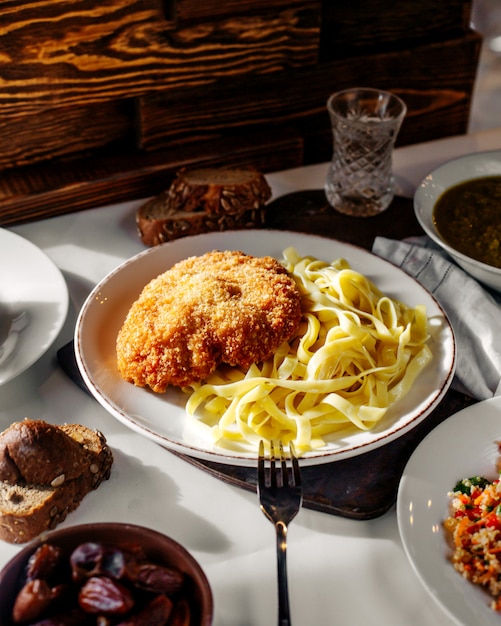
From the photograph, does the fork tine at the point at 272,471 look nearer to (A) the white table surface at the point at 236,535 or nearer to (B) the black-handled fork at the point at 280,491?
(B) the black-handled fork at the point at 280,491

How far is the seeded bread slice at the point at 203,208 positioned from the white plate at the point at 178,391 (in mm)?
242

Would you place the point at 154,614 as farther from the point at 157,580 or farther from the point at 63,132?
the point at 63,132

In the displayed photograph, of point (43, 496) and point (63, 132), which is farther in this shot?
point (63, 132)

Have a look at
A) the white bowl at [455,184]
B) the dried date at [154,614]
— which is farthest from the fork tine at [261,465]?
the white bowl at [455,184]

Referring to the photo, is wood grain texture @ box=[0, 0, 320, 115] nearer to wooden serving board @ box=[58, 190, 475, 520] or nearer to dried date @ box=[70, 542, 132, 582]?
wooden serving board @ box=[58, 190, 475, 520]

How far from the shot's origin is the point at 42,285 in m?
2.45

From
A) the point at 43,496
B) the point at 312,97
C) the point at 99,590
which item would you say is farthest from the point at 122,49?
the point at 99,590

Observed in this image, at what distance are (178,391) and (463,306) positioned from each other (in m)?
0.99

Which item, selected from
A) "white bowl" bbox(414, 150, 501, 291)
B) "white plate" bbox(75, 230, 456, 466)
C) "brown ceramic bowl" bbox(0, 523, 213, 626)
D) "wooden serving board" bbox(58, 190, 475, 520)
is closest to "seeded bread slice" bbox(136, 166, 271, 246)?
"white plate" bbox(75, 230, 456, 466)

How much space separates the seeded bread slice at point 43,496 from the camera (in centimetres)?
176

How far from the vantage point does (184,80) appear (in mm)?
3033

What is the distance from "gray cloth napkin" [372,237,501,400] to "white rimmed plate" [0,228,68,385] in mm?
1136

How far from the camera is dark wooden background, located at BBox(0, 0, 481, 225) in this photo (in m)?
2.78

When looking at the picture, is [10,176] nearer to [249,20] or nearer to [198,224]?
[198,224]
